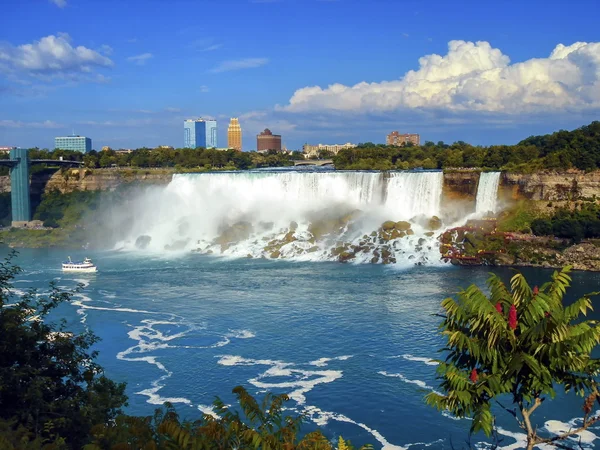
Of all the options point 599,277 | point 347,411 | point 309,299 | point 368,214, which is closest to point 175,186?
point 368,214

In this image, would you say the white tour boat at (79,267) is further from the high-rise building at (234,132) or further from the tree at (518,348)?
the high-rise building at (234,132)

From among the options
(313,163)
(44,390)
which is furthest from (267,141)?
(44,390)

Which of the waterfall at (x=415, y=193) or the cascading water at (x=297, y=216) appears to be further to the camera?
the waterfall at (x=415, y=193)

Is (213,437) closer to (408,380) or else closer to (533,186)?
(408,380)

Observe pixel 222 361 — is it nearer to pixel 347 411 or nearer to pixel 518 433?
pixel 347 411

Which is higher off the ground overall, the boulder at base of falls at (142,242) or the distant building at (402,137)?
the distant building at (402,137)

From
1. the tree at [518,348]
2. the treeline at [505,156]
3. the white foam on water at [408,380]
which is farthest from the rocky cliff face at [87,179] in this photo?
the tree at [518,348]
